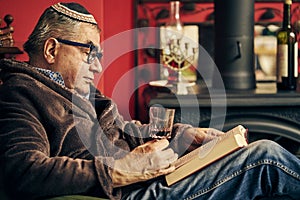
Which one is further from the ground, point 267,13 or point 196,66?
point 267,13

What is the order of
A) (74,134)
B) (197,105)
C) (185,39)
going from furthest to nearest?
(185,39) < (197,105) < (74,134)

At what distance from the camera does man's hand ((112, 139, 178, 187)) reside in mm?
1847

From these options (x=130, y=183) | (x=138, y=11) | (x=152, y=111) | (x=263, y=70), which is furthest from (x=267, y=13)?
(x=130, y=183)

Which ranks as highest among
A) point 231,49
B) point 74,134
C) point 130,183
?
point 231,49

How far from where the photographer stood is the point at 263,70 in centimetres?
420

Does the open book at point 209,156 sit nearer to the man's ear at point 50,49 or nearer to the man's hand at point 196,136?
the man's hand at point 196,136

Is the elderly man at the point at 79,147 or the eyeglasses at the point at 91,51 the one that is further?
the eyeglasses at the point at 91,51

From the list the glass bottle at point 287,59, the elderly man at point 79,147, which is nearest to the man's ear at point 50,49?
the elderly man at point 79,147

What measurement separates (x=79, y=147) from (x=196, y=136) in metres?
0.50

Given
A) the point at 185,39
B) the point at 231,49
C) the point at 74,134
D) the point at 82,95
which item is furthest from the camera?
the point at 185,39

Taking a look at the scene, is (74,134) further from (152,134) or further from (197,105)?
(197,105)

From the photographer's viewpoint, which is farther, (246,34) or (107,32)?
(107,32)

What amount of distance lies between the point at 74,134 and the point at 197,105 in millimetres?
1066

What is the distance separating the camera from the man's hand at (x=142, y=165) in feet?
6.06
